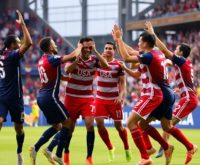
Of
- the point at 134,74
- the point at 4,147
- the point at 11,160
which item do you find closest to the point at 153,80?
the point at 134,74

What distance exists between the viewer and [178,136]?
44.5 feet

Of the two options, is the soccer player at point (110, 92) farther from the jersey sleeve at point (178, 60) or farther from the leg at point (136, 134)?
the leg at point (136, 134)

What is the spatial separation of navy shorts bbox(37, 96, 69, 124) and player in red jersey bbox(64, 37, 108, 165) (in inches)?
24.1

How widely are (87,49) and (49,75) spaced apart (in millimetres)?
878

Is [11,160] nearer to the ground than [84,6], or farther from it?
nearer to the ground

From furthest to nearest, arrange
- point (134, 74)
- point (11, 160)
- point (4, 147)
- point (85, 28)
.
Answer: point (85, 28) → point (4, 147) → point (11, 160) → point (134, 74)

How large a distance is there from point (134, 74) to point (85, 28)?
130 ft

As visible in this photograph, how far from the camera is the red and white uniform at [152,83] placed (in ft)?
40.4

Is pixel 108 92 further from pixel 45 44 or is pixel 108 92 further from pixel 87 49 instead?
pixel 45 44

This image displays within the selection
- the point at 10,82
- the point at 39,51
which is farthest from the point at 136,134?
the point at 39,51

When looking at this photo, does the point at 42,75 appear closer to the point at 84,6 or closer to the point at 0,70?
the point at 0,70

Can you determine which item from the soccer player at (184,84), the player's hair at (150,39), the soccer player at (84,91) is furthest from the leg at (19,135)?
the soccer player at (184,84)

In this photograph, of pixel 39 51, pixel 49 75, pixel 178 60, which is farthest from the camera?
pixel 39 51

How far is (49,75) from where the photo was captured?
12.6 meters
